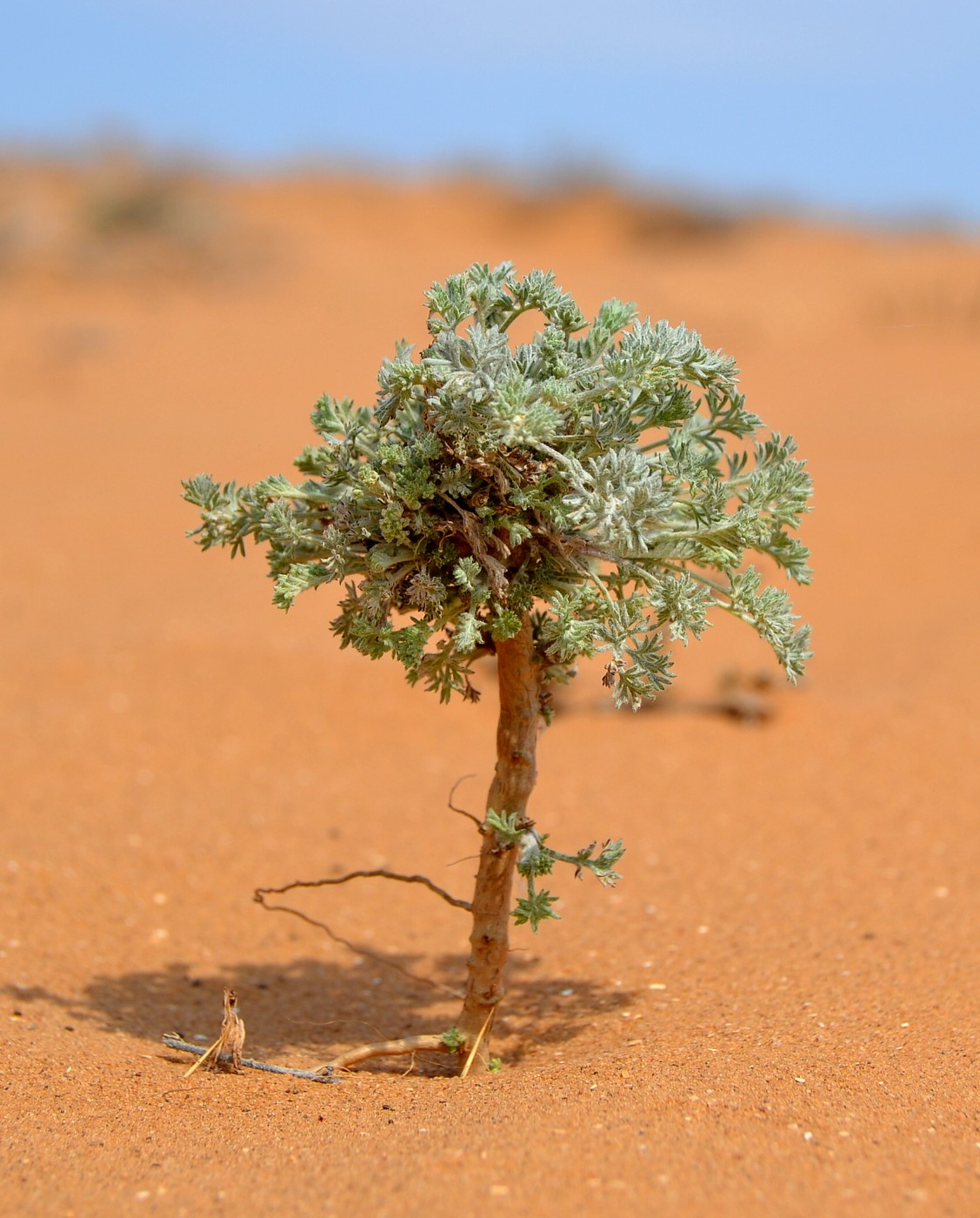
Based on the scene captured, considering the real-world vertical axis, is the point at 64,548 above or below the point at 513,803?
above

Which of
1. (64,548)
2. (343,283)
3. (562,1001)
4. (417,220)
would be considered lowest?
(562,1001)

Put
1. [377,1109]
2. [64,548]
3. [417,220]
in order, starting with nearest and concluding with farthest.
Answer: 1. [377,1109]
2. [64,548]
3. [417,220]

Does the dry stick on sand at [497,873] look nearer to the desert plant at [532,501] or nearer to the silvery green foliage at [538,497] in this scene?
the desert plant at [532,501]

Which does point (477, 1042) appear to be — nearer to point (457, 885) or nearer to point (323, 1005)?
point (323, 1005)

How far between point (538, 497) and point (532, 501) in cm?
3

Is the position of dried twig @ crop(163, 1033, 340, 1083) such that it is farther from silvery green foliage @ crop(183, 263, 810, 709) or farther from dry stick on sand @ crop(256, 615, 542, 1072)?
silvery green foliage @ crop(183, 263, 810, 709)

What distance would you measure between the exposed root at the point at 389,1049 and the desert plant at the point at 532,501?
28.2 inches

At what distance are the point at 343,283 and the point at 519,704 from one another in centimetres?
2020

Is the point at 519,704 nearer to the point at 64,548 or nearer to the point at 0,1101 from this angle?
the point at 0,1101

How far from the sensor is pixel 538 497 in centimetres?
328

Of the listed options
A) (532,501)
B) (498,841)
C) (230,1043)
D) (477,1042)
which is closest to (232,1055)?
(230,1043)

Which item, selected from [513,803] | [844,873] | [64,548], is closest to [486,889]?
[513,803]

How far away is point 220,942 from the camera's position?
5.33m

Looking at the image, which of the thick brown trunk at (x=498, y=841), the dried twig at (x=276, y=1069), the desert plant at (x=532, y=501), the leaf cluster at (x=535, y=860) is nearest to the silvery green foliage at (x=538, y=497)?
the desert plant at (x=532, y=501)
